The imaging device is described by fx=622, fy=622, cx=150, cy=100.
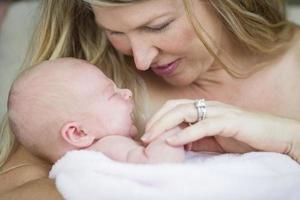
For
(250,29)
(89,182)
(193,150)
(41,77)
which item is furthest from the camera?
(250,29)

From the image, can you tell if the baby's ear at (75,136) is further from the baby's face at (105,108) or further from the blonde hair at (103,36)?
the blonde hair at (103,36)

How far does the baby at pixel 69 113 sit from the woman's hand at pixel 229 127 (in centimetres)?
4

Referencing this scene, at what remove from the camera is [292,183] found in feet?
5.16

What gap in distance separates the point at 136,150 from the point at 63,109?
0.22 m

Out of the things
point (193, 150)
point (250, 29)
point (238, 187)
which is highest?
point (250, 29)

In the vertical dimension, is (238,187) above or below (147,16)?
below

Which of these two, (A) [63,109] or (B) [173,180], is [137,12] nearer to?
(A) [63,109]

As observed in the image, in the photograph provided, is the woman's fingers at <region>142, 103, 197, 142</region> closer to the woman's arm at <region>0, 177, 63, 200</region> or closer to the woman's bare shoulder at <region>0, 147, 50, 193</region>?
the woman's arm at <region>0, 177, 63, 200</region>

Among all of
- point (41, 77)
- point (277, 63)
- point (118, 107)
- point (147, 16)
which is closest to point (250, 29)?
point (277, 63)

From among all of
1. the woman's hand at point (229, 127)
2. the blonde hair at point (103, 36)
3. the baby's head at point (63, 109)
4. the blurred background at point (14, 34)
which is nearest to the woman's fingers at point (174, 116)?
the woman's hand at point (229, 127)

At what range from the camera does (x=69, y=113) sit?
1.61m

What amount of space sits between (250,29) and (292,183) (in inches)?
24.3

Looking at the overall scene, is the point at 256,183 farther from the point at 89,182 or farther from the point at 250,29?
the point at 250,29

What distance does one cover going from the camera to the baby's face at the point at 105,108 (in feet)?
5.37
